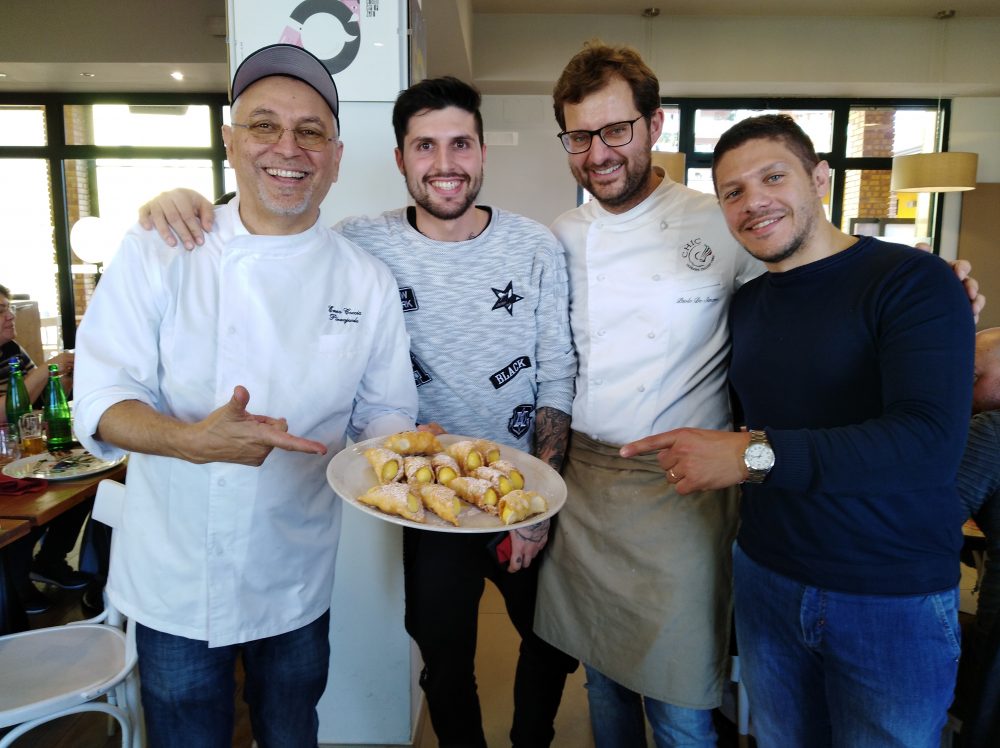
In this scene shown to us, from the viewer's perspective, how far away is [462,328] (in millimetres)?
1658

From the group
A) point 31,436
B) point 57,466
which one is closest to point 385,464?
point 57,466

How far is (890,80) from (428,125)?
6.05 meters

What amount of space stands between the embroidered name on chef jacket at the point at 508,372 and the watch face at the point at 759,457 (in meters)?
0.71

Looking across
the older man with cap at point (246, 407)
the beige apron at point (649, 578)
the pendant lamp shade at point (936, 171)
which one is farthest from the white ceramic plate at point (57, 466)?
the pendant lamp shade at point (936, 171)

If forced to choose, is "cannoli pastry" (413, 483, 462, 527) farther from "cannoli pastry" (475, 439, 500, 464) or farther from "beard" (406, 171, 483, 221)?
"beard" (406, 171, 483, 221)

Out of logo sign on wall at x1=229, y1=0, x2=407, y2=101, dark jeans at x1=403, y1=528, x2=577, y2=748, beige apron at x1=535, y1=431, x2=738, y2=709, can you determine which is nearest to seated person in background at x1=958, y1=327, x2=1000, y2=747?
beige apron at x1=535, y1=431, x2=738, y2=709

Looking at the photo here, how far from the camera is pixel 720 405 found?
1.60 metres

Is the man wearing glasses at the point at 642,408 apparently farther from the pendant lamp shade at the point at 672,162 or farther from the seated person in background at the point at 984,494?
the pendant lamp shade at the point at 672,162

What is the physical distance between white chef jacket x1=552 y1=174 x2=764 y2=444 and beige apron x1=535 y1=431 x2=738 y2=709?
0.12m

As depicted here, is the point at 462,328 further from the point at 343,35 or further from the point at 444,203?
the point at 343,35

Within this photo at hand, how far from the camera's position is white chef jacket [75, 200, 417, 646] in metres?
1.25

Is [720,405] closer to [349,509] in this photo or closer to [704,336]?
[704,336]

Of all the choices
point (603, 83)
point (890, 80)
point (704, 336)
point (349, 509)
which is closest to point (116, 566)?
point (349, 509)

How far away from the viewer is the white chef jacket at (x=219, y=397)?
1251 mm
